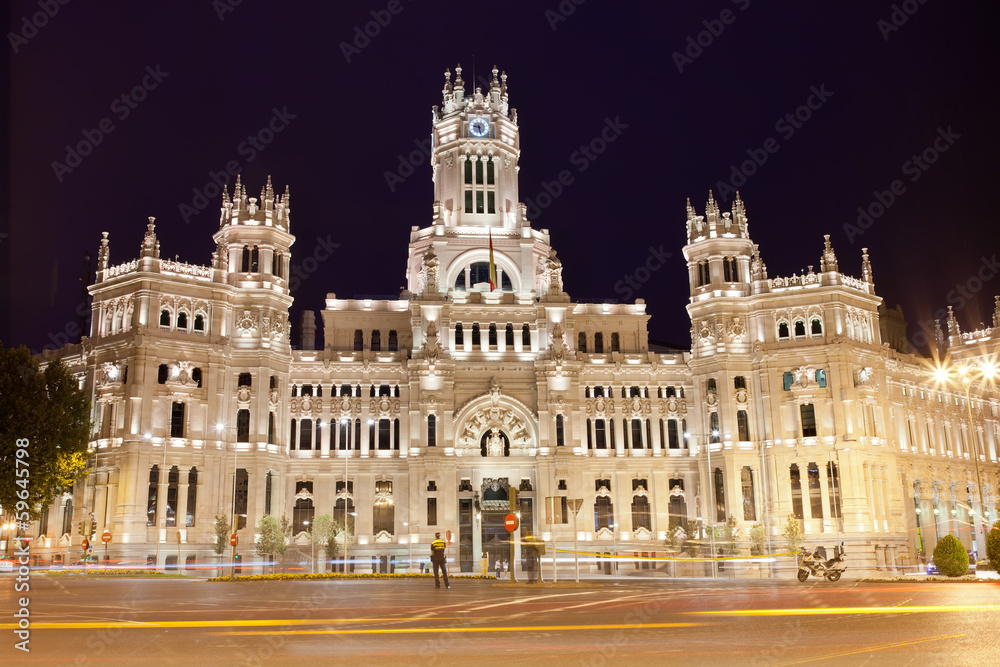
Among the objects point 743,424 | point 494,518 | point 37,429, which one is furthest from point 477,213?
point 37,429

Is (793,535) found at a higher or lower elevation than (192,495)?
lower

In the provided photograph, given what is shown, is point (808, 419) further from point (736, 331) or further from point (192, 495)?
point (192, 495)

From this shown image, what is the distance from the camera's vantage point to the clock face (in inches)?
4026

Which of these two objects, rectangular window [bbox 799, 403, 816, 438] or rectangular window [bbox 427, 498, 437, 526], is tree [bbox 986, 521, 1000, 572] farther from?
rectangular window [bbox 427, 498, 437, 526]

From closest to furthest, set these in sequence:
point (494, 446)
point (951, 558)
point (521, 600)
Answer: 1. point (521, 600)
2. point (951, 558)
3. point (494, 446)

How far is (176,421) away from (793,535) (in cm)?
5185

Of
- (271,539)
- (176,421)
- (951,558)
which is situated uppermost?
(176,421)

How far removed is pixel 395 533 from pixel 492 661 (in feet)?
236

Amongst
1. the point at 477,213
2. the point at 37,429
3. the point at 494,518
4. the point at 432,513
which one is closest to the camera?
the point at 37,429

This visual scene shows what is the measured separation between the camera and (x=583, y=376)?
297 feet

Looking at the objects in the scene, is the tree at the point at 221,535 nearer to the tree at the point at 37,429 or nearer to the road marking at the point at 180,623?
the tree at the point at 37,429

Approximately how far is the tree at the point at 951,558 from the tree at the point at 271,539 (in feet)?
160

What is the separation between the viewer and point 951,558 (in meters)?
46.6

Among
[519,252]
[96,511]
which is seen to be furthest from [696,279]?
[96,511]
